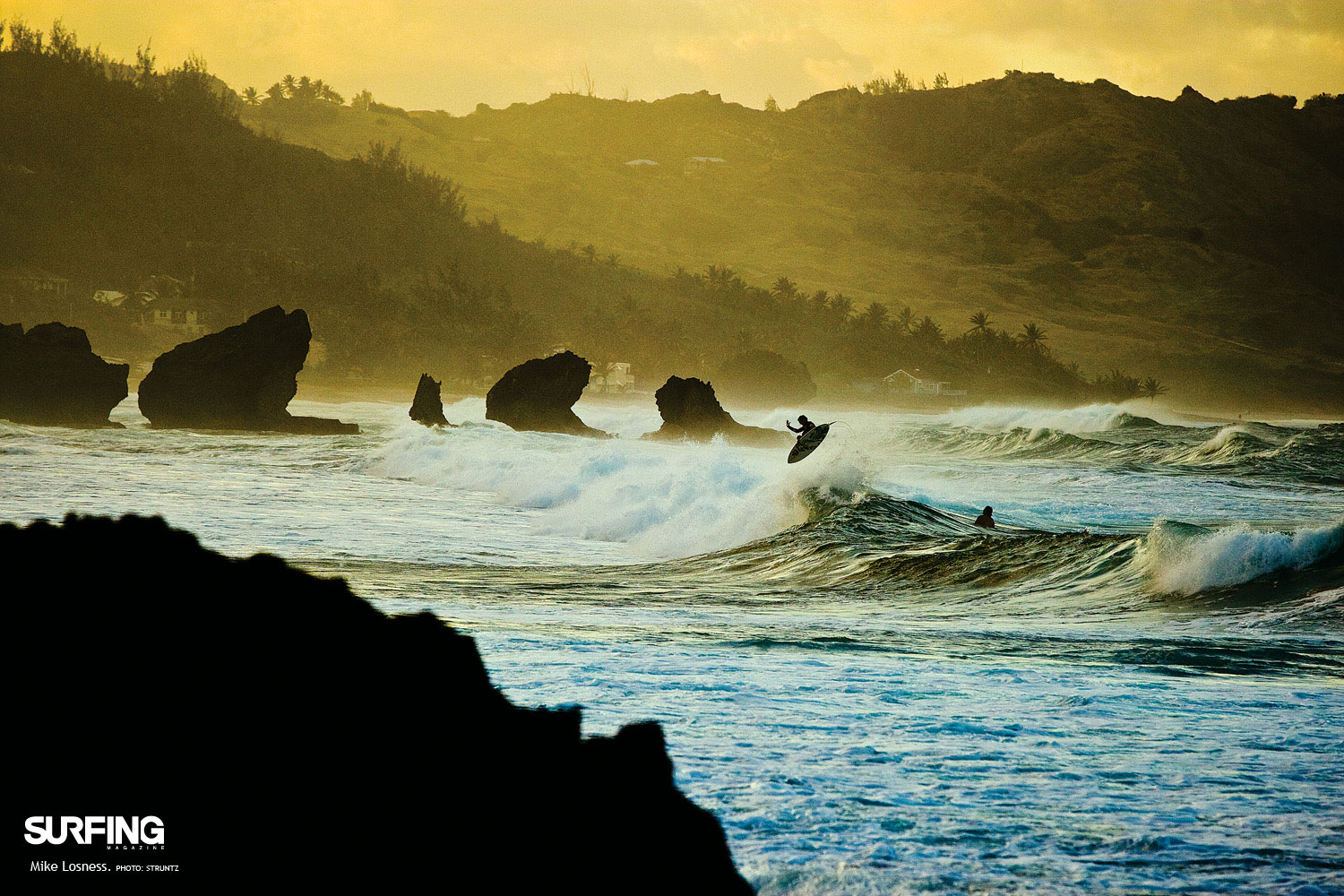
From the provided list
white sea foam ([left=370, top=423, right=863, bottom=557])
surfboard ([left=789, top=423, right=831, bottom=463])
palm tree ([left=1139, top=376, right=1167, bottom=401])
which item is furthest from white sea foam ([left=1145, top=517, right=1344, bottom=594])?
palm tree ([left=1139, top=376, right=1167, bottom=401])

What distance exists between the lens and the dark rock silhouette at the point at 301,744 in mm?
4500

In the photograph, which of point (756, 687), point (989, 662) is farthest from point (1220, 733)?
point (756, 687)

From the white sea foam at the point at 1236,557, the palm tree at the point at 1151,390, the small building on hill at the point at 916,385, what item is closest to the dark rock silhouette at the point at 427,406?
the white sea foam at the point at 1236,557

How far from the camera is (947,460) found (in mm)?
42406

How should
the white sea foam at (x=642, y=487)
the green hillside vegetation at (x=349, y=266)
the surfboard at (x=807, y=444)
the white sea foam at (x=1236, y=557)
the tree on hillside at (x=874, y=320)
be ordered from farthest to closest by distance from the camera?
the tree on hillside at (x=874, y=320) < the green hillside vegetation at (x=349, y=266) < the surfboard at (x=807, y=444) < the white sea foam at (x=642, y=487) < the white sea foam at (x=1236, y=557)

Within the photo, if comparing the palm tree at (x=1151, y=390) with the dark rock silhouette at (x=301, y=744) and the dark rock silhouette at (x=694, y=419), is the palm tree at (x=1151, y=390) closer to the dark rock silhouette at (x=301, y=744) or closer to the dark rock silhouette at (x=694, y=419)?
the dark rock silhouette at (x=694, y=419)

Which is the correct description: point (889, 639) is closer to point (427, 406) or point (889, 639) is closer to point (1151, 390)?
point (427, 406)

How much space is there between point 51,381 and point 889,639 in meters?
40.9

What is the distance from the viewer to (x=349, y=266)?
435 feet

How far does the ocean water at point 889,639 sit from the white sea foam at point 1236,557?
0.04m

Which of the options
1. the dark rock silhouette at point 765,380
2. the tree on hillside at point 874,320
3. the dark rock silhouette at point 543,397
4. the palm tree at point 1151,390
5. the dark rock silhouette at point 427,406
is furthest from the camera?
the tree on hillside at point 874,320

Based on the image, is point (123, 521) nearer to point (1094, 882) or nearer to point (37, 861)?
point (37, 861)

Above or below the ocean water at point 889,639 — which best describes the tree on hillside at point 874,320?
above

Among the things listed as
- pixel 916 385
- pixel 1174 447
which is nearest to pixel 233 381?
pixel 1174 447
